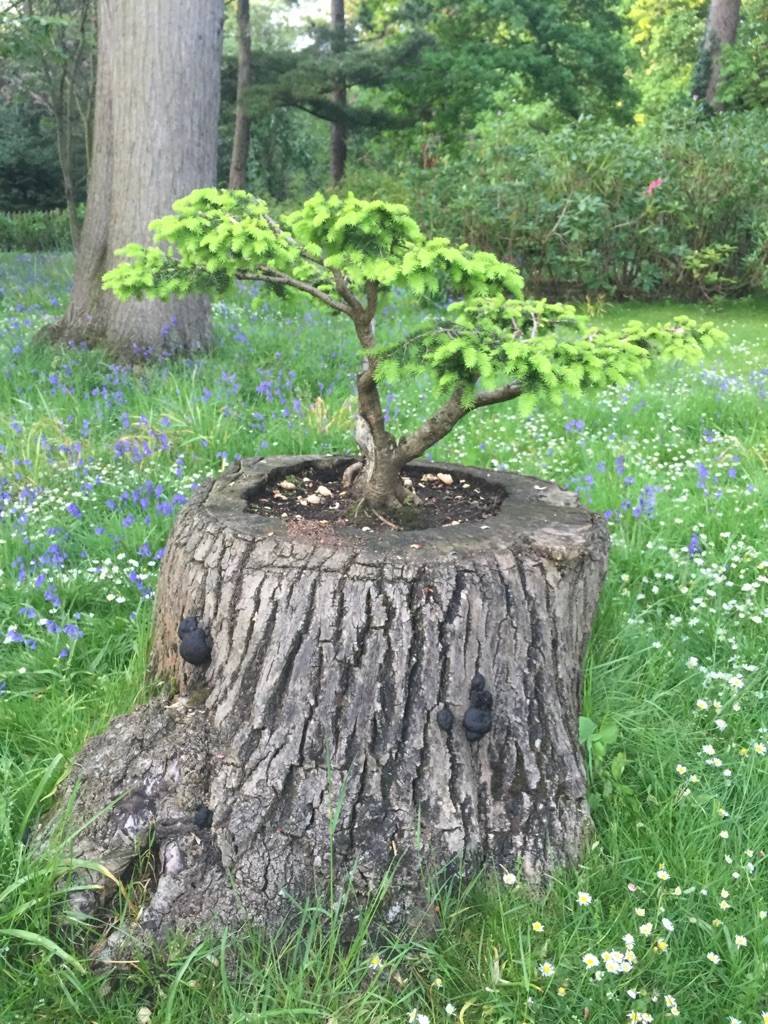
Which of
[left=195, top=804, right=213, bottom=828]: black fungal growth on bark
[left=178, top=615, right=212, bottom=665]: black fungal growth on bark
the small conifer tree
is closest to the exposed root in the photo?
the small conifer tree

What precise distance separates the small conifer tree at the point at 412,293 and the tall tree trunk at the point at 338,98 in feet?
66.0

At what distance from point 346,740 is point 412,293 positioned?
1.18 m

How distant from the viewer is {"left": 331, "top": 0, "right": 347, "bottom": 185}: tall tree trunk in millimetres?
21031

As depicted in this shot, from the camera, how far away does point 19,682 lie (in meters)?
2.89

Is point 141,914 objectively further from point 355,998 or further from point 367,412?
point 367,412

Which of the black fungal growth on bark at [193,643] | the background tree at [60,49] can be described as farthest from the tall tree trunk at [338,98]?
the black fungal growth on bark at [193,643]

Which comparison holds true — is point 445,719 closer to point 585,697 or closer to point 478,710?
point 478,710

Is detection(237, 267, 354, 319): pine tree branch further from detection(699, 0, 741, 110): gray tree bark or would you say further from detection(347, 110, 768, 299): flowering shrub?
detection(699, 0, 741, 110): gray tree bark

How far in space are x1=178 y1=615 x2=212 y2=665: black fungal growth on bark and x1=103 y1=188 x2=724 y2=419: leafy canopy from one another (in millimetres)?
855

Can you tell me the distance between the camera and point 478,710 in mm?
2111

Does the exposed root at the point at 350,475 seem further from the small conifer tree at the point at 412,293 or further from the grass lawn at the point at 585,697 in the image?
the grass lawn at the point at 585,697

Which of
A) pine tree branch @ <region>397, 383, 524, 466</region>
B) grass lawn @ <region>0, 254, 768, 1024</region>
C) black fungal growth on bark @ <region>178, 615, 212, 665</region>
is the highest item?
pine tree branch @ <region>397, 383, 524, 466</region>

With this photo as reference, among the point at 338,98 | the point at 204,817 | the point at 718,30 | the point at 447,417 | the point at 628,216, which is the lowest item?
the point at 204,817

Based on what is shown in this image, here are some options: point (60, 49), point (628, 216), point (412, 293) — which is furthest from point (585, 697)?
point (628, 216)
